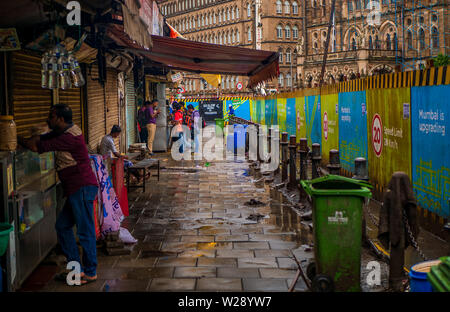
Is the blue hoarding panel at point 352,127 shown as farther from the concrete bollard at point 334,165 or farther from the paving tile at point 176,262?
the paving tile at point 176,262

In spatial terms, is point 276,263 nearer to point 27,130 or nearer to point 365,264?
point 365,264

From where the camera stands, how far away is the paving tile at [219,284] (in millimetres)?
5668

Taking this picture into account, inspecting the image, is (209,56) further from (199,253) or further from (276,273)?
(276,273)

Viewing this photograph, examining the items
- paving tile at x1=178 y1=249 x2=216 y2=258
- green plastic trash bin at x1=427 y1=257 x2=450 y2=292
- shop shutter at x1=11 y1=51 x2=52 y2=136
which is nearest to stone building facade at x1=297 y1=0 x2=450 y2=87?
shop shutter at x1=11 y1=51 x2=52 y2=136

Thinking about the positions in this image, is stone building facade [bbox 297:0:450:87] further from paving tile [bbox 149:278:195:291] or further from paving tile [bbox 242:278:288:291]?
paving tile [bbox 149:278:195:291]

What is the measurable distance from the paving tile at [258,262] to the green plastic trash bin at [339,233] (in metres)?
1.17

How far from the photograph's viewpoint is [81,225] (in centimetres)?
593

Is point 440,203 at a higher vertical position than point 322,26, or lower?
lower

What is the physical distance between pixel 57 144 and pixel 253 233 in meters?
3.45

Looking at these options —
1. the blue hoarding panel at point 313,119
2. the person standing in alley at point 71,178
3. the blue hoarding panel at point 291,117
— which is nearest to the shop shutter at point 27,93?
the person standing in alley at point 71,178

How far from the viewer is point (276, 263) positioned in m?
6.58

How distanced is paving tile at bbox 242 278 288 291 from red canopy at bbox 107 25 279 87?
556cm

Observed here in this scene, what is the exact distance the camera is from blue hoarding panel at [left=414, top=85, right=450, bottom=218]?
747 cm

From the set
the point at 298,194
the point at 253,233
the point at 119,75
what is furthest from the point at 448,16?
the point at 253,233
